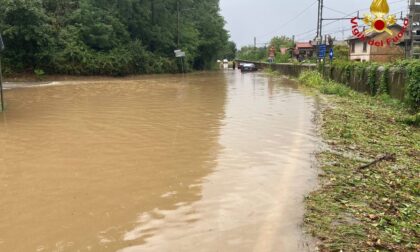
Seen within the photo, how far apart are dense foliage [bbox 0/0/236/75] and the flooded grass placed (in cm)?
2807

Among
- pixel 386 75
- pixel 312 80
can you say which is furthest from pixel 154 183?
pixel 312 80

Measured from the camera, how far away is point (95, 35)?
131 ft

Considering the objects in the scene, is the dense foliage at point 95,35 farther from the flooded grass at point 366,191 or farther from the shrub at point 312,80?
the flooded grass at point 366,191

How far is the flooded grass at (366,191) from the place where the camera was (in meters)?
4.31

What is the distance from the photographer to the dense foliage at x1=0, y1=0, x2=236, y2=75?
32.8 metres

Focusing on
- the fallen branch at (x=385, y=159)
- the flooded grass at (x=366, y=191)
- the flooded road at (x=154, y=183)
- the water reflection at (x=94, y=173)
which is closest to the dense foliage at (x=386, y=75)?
the flooded grass at (x=366, y=191)

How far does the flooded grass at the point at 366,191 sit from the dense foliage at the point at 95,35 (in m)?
28.1

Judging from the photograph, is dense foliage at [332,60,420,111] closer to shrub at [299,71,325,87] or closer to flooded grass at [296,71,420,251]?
shrub at [299,71,325,87]

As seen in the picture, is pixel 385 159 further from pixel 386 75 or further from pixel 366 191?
pixel 386 75

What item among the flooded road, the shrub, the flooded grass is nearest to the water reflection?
the flooded road

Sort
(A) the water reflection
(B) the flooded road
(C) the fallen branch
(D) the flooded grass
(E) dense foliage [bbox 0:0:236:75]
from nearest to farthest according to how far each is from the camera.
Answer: (D) the flooded grass → (B) the flooded road → (A) the water reflection → (C) the fallen branch → (E) dense foliage [bbox 0:0:236:75]

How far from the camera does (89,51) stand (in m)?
38.8

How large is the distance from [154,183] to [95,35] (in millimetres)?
36156

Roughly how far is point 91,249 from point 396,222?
318 centimetres
